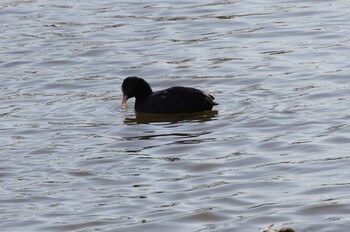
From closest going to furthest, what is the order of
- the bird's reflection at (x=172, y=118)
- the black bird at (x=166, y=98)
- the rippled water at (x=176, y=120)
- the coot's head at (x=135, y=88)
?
Answer: the rippled water at (x=176, y=120)
the bird's reflection at (x=172, y=118)
the black bird at (x=166, y=98)
the coot's head at (x=135, y=88)

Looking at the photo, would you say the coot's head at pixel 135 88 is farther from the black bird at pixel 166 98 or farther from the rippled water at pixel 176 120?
the rippled water at pixel 176 120

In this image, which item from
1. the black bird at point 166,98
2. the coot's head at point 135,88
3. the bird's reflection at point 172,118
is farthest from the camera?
the coot's head at point 135,88

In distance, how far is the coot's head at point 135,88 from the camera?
49.1 ft

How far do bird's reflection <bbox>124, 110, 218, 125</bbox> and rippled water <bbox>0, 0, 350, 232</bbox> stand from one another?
0.04 m

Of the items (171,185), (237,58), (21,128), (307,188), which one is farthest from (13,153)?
(237,58)

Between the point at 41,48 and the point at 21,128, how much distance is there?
4.77m

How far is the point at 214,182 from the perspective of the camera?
11.4 meters

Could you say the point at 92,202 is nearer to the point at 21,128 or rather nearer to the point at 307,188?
the point at 307,188


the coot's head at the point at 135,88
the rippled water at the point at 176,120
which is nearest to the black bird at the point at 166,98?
the coot's head at the point at 135,88

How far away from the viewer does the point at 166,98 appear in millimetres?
14719

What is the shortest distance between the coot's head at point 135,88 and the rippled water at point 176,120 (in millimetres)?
226

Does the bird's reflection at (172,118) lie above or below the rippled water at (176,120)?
below

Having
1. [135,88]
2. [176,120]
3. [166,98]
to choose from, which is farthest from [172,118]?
[135,88]

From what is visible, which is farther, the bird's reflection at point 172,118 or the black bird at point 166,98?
the black bird at point 166,98
